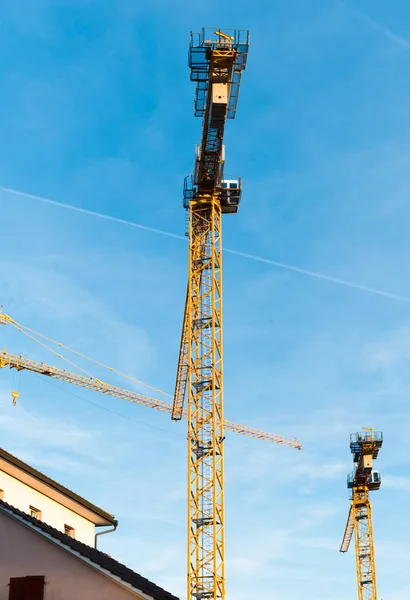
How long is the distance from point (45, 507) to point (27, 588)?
11.7 metres

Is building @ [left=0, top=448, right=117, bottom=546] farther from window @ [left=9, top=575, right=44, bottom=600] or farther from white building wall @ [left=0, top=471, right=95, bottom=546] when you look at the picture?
window @ [left=9, top=575, right=44, bottom=600]

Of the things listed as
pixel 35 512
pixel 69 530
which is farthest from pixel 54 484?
pixel 69 530

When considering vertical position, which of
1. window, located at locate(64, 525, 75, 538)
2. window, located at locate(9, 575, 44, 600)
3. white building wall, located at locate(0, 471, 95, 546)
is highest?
white building wall, located at locate(0, 471, 95, 546)

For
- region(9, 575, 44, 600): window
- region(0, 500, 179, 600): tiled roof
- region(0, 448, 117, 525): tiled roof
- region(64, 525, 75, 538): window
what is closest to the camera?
region(0, 500, 179, 600): tiled roof

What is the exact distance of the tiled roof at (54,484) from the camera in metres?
34.3

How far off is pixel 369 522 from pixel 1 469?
358 feet

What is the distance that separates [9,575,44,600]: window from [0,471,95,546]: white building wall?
28.6 feet

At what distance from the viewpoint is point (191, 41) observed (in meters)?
69.0

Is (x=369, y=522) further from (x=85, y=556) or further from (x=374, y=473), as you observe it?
(x=85, y=556)

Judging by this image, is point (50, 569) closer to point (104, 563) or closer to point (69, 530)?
point (104, 563)

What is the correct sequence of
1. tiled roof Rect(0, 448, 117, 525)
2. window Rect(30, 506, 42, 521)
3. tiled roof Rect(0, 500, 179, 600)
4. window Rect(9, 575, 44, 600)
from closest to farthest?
tiled roof Rect(0, 500, 179, 600)
window Rect(9, 575, 44, 600)
tiled roof Rect(0, 448, 117, 525)
window Rect(30, 506, 42, 521)

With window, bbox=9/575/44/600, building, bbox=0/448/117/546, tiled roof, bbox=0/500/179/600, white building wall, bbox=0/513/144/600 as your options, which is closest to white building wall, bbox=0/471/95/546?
building, bbox=0/448/117/546

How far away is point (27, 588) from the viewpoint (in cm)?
2642

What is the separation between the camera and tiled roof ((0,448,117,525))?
113 ft
